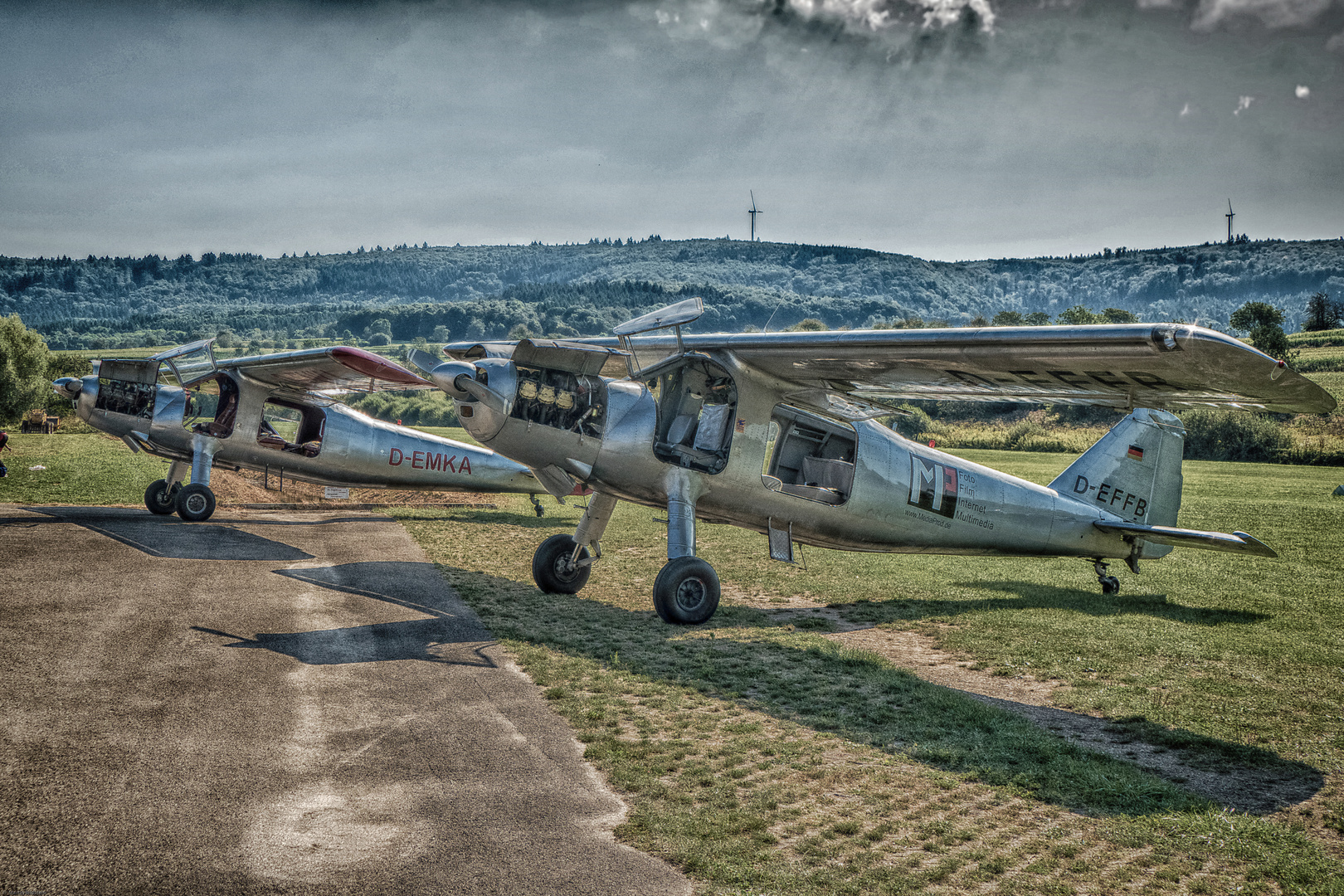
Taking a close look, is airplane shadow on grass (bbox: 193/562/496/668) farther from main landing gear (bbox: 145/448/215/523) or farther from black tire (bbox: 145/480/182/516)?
black tire (bbox: 145/480/182/516)

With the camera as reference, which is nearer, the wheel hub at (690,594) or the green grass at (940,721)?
the green grass at (940,721)

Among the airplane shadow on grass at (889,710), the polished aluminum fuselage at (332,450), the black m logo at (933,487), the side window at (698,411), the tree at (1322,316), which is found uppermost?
the tree at (1322,316)

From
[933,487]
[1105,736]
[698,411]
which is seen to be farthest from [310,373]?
[1105,736]

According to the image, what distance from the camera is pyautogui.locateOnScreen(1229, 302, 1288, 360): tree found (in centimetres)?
5744

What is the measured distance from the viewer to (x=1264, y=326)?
60688mm

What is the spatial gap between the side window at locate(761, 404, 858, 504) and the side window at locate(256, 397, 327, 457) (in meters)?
13.6

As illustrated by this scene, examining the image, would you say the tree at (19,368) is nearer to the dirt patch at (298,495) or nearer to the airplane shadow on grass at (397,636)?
the dirt patch at (298,495)

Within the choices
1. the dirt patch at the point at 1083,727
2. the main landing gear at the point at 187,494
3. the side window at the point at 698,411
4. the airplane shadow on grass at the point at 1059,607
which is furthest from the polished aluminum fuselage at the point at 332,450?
the dirt patch at the point at 1083,727

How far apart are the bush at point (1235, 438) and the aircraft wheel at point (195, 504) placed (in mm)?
42614

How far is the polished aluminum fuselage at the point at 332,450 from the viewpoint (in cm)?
1925

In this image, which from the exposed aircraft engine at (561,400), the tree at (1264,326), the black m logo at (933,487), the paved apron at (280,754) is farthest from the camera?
the tree at (1264,326)

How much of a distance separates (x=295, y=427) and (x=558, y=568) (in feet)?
42.1

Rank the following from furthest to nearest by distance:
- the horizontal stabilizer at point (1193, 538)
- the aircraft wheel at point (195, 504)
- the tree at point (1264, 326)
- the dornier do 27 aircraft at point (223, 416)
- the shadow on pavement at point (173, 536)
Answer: the tree at point (1264, 326), the dornier do 27 aircraft at point (223, 416), the aircraft wheel at point (195, 504), the shadow on pavement at point (173, 536), the horizontal stabilizer at point (1193, 538)

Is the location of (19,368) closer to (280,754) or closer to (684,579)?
(684,579)
